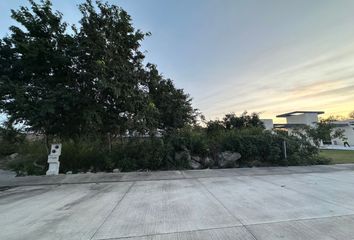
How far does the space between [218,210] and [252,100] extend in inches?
597

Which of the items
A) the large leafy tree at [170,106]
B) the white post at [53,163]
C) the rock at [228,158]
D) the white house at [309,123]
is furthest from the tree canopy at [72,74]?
the white house at [309,123]

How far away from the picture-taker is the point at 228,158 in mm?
9492

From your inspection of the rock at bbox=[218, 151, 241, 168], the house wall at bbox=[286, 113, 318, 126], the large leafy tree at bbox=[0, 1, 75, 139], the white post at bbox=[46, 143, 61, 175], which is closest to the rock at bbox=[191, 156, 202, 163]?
the rock at bbox=[218, 151, 241, 168]

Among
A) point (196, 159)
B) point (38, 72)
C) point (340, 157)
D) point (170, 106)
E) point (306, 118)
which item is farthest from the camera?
point (306, 118)

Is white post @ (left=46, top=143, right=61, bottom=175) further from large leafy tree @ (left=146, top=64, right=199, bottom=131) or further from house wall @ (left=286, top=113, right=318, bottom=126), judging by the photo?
house wall @ (left=286, top=113, right=318, bottom=126)

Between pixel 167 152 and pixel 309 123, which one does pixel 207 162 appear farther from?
pixel 309 123

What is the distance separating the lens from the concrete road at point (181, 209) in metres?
2.92

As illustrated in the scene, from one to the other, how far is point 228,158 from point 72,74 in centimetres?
793

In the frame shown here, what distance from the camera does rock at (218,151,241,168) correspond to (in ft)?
30.9

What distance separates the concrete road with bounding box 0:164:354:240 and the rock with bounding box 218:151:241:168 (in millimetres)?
2696

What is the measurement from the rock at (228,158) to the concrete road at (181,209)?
8.85ft

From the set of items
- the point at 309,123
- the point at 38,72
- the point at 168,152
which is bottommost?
the point at 168,152

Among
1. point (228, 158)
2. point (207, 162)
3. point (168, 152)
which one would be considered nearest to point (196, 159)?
point (207, 162)

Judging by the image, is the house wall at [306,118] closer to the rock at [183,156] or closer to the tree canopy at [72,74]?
the rock at [183,156]
